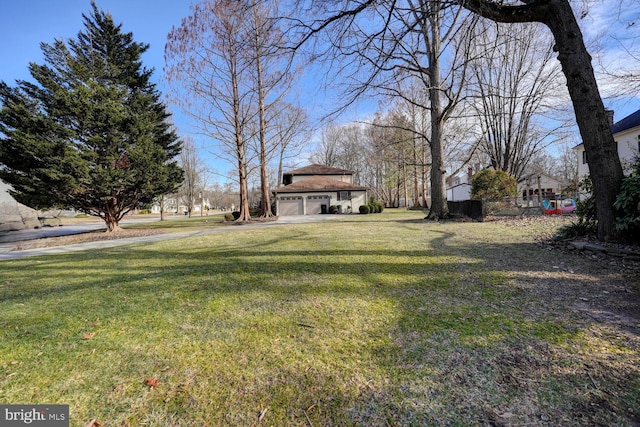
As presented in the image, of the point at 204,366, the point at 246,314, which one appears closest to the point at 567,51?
the point at 246,314

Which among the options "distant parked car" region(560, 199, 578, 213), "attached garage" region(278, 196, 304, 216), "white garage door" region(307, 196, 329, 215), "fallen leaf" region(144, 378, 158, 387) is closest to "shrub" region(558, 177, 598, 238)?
"fallen leaf" region(144, 378, 158, 387)

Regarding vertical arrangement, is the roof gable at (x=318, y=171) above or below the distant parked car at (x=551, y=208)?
above

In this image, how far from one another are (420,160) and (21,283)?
107 ft

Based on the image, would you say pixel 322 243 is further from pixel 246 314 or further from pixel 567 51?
pixel 567 51

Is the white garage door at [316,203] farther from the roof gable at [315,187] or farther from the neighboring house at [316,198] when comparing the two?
the roof gable at [315,187]

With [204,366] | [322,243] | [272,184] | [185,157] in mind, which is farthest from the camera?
[272,184]

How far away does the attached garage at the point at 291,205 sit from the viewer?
29047mm

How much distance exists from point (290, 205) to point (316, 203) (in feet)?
9.04

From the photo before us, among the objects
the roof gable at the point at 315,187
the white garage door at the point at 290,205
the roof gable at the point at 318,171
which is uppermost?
the roof gable at the point at 318,171

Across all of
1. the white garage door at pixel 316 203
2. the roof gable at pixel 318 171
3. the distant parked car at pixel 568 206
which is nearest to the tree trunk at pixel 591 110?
the distant parked car at pixel 568 206

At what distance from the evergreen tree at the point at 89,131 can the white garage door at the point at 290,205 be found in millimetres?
14653

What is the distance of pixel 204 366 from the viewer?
2100mm

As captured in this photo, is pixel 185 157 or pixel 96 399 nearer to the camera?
pixel 96 399

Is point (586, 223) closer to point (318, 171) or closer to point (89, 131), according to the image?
point (89, 131)
